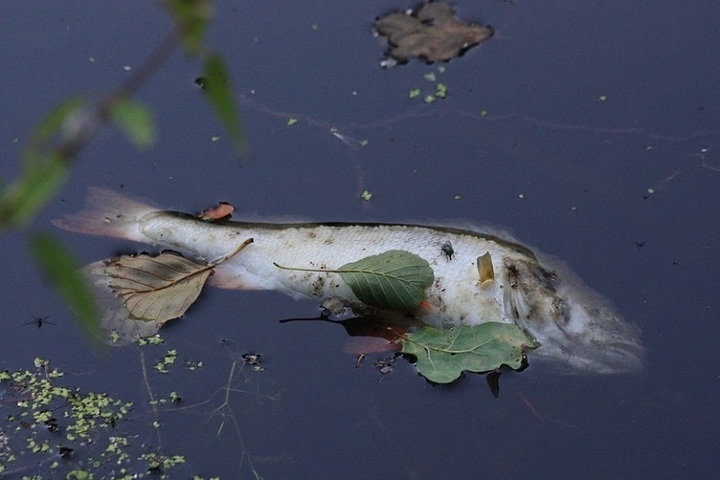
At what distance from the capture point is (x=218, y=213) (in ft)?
13.4

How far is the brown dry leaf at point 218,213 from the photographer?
161 inches

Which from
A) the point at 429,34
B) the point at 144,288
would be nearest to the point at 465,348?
the point at 144,288

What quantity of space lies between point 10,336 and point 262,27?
2.12 metres

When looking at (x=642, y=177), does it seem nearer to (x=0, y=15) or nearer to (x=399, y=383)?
(x=399, y=383)

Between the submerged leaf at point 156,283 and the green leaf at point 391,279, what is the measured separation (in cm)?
64

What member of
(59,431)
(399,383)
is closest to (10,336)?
(59,431)

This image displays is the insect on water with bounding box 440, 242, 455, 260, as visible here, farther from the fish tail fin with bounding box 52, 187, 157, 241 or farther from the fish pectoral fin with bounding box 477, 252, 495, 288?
the fish tail fin with bounding box 52, 187, 157, 241

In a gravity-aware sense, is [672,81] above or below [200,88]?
below

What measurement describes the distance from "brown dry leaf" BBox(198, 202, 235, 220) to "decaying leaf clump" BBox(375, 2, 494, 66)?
121cm

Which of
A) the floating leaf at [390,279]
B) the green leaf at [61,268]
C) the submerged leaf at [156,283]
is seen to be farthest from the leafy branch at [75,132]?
the submerged leaf at [156,283]

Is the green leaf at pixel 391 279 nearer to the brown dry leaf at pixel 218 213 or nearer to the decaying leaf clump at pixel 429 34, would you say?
the brown dry leaf at pixel 218 213

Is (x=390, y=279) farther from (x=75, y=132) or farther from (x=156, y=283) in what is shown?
(x=75, y=132)

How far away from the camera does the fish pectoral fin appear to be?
3719mm

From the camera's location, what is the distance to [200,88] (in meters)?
4.66
